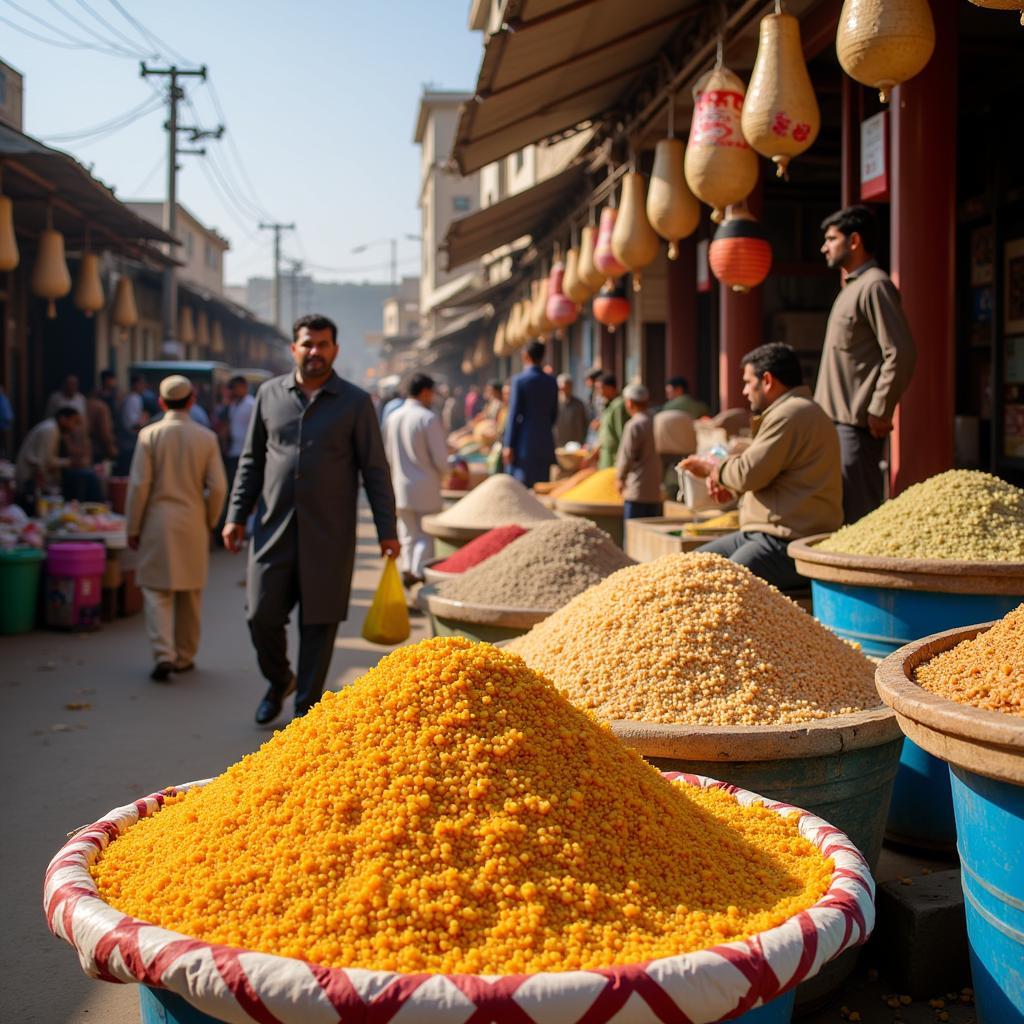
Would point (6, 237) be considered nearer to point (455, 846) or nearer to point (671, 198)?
point (671, 198)

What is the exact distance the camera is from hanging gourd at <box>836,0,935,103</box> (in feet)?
12.4

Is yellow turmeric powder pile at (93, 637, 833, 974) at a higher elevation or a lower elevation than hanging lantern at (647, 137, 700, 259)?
lower

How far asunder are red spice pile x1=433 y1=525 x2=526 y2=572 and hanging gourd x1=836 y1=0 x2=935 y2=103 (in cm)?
253

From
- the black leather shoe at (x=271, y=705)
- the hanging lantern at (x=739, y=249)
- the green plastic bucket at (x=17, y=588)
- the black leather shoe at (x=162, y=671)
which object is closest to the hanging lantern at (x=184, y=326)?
the green plastic bucket at (x=17, y=588)

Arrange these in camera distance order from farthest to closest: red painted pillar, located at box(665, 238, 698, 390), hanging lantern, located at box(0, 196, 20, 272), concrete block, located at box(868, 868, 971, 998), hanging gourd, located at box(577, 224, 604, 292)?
red painted pillar, located at box(665, 238, 698, 390) → hanging gourd, located at box(577, 224, 604, 292) → hanging lantern, located at box(0, 196, 20, 272) → concrete block, located at box(868, 868, 971, 998)

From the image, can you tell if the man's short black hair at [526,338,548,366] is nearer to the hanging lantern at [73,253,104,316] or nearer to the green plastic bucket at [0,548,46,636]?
the green plastic bucket at [0,548,46,636]

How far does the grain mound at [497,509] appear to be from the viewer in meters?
6.39

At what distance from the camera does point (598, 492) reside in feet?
26.8

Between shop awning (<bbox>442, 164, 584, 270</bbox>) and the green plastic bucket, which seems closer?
the green plastic bucket

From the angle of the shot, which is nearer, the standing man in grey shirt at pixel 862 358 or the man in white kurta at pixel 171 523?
the standing man in grey shirt at pixel 862 358

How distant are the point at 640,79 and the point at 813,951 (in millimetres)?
8619

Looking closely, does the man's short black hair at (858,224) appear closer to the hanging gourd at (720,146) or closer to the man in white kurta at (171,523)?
the hanging gourd at (720,146)

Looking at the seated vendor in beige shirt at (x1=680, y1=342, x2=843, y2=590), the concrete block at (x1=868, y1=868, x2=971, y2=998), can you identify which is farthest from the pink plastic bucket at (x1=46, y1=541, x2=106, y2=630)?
the concrete block at (x1=868, y1=868, x2=971, y2=998)

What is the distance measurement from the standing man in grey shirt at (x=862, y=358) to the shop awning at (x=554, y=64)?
2504mm
